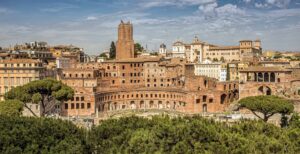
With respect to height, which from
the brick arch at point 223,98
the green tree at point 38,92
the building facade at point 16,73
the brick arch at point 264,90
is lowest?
the brick arch at point 223,98

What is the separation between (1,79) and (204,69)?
2272 inches

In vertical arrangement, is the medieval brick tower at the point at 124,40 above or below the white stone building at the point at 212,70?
above

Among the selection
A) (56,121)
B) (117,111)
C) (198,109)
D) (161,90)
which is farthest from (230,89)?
(56,121)

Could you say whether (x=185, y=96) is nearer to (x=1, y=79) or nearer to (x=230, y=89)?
(x=230, y=89)

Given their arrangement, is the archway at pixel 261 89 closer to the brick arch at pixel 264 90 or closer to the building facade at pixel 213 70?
the brick arch at pixel 264 90

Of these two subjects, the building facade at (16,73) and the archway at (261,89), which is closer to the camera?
the building facade at (16,73)

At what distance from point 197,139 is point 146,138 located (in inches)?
145

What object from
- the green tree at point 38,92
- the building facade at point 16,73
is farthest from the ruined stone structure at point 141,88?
the green tree at point 38,92

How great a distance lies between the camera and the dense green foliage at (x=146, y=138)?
25.5 m

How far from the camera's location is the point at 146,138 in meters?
26.8

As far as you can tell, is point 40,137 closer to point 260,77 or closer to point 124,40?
point 260,77

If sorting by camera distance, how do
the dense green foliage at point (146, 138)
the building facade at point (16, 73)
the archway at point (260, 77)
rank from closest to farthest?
1. the dense green foliage at point (146, 138)
2. the building facade at point (16, 73)
3. the archway at point (260, 77)

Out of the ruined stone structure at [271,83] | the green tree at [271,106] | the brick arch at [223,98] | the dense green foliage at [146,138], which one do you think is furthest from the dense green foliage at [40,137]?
the brick arch at [223,98]

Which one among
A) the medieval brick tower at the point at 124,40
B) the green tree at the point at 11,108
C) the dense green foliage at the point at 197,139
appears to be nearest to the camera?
the dense green foliage at the point at 197,139
